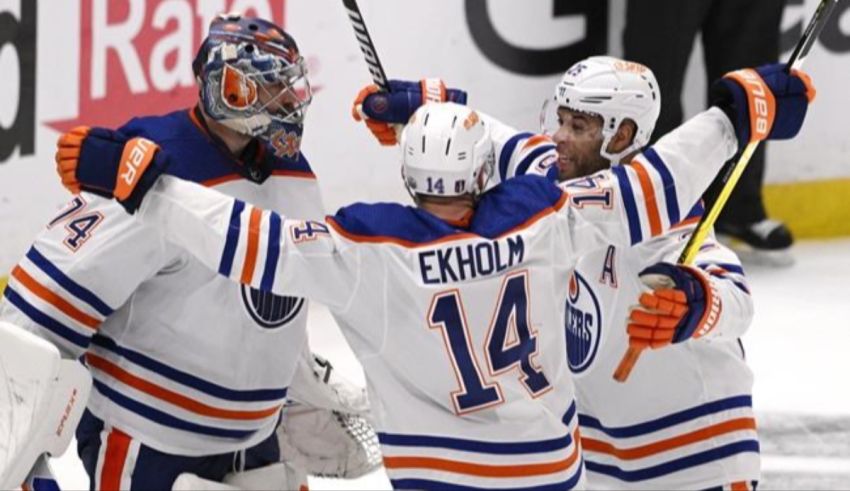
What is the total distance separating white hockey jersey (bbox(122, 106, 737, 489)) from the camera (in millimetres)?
3270

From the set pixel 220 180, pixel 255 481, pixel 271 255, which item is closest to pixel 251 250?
pixel 271 255

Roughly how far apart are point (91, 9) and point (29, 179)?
0.45 metres

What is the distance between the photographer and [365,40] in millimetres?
4055

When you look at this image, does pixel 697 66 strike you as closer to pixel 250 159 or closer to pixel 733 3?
pixel 733 3

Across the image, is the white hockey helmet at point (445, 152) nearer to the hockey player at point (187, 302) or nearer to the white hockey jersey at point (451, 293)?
the white hockey jersey at point (451, 293)

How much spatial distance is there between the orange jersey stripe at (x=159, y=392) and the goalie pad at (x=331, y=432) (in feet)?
1.07

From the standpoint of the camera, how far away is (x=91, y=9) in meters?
5.55

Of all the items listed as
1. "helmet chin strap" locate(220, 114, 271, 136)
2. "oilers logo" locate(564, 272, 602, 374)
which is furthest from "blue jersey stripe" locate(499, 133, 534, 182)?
"helmet chin strap" locate(220, 114, 271, 136)

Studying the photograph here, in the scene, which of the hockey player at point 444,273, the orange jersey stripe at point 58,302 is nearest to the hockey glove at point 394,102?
the hockey player at point 444,273

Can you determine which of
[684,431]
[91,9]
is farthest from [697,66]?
[684,431]

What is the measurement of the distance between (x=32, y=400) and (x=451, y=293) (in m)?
0.73

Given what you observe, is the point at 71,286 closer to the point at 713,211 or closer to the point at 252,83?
the point at 252,83

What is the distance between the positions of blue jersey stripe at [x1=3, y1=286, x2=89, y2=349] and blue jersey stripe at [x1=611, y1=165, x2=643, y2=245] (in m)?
0.90

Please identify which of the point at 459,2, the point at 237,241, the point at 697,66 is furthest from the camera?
the point at 697,66
